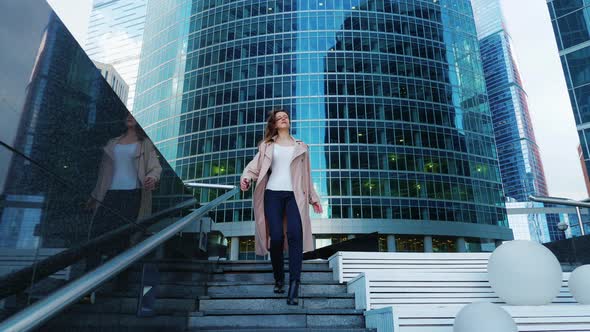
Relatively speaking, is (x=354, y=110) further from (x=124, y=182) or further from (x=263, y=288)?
(x=124, y=182)

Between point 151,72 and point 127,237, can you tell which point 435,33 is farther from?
point 127,237

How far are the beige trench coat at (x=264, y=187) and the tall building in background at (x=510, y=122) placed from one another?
578ft

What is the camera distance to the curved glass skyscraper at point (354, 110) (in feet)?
134

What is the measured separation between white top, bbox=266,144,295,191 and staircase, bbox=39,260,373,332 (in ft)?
3.81

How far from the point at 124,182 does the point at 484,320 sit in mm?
2243

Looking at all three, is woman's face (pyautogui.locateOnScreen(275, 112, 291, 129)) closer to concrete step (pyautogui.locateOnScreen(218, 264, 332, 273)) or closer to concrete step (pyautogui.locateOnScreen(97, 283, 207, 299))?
concrete step (pyautogui.locateOnScreen(218, 264, 332, 273))

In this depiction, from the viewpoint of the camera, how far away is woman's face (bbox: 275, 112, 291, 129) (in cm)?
475

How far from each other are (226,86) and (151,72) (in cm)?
1565

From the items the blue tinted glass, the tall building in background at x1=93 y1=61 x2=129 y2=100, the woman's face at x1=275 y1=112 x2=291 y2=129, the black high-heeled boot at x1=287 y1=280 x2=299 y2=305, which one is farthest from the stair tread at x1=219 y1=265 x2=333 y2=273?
the blue tinted glass

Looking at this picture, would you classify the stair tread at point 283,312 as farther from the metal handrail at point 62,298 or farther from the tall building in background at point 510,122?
the tall building in background at point 510,122

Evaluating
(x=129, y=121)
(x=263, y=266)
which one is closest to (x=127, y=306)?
(x=129, y=121)

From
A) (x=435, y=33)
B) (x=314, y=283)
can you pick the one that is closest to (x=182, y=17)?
(x=435, y=33)

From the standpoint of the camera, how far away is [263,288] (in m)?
4.79

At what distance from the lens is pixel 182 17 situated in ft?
177
